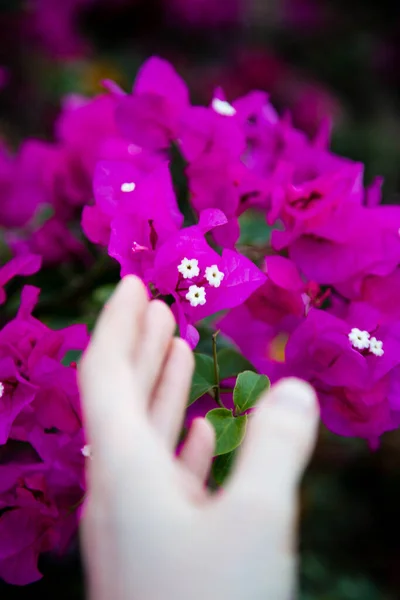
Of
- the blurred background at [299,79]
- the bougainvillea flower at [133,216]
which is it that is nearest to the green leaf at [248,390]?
the bougainvillea flower at [133,216]

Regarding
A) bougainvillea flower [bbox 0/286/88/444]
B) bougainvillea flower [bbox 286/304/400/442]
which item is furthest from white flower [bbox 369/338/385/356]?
bougainvillea flower [bbox 0/286/88/444]

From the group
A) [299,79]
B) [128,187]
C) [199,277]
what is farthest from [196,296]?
[299,79]

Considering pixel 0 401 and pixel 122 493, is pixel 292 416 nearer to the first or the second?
pixel 122 493

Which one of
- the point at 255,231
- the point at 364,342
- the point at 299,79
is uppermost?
the point at 364,342

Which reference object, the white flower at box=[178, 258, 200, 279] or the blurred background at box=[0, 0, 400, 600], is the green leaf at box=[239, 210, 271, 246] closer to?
the white flower at box=[178, 258, 200, 279]

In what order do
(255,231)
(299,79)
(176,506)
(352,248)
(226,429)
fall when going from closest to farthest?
1. (176,506)
2. (226,429)
3. (352,248)
4. (255,231)
5. (299,79)

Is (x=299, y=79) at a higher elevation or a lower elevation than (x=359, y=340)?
lower

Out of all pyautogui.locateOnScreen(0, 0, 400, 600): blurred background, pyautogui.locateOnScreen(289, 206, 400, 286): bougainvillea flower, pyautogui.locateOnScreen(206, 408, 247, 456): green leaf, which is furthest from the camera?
pyautogui.locateOnScreen(0, 0, 400, 600): blurred background

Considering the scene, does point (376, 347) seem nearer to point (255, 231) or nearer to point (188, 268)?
point (188, 268)
